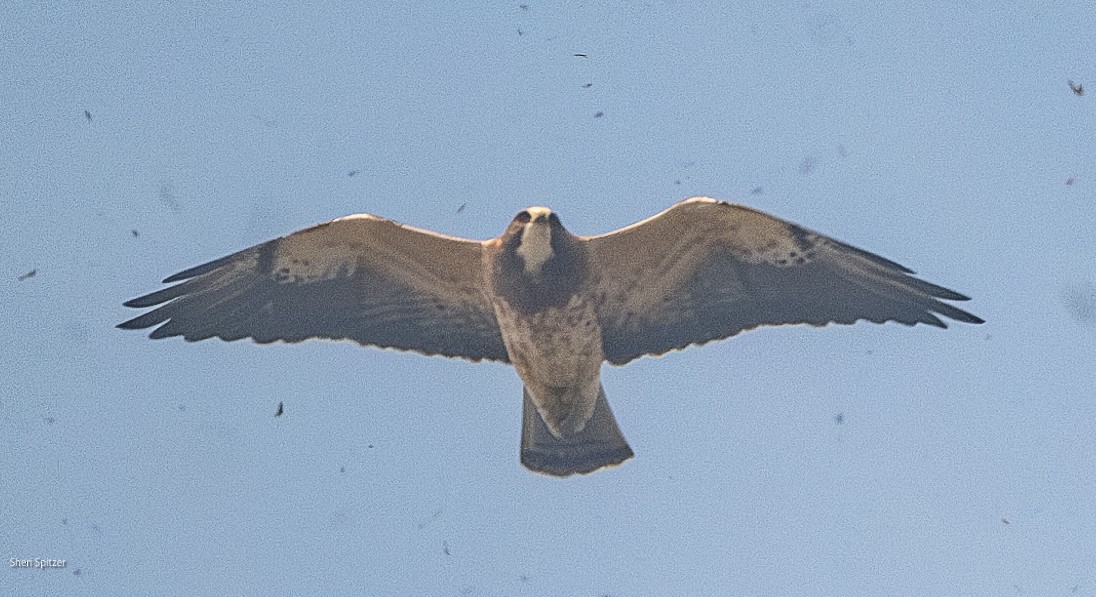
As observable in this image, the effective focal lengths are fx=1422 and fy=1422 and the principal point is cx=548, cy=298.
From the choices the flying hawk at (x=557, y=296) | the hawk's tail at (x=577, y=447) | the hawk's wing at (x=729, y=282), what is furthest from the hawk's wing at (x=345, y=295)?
the hawk's wing at (x=729, y=282)

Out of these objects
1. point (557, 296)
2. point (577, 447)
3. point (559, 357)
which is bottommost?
point (577, 447)

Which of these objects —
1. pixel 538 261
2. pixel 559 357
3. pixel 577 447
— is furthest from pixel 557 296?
pixel 577 447

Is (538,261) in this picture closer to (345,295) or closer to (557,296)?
(557,296)

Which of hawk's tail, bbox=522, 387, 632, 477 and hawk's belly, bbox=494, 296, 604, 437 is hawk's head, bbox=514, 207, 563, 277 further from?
hawk's tail, bbox=522, 387, 632, 477

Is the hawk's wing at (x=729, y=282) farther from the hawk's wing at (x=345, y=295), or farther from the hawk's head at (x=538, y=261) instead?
the hawk's wing at (x=345, y=295)

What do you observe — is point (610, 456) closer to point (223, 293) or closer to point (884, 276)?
point (884, 276)

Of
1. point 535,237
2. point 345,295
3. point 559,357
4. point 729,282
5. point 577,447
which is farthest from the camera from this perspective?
point 345,295
